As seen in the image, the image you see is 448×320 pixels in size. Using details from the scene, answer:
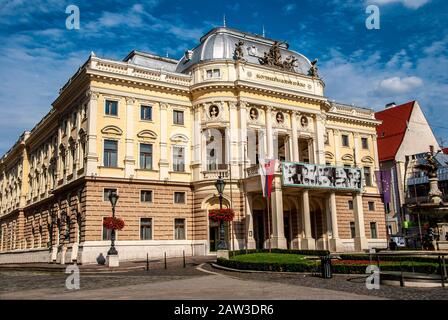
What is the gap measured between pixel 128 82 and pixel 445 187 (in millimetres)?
46814

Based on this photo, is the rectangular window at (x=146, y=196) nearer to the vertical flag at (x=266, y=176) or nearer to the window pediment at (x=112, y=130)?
the window pediment at (x=112, y=130)

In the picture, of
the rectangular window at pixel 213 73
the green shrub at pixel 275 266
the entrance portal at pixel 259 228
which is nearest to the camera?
the green shrub at pixel 275 266

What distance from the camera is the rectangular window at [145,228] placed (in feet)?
129

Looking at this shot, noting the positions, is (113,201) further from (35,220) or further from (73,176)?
(35,220)

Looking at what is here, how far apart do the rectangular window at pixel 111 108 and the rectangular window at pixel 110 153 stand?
8.35 feet

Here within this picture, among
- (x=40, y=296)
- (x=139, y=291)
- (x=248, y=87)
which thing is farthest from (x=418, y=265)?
(x=248, y=87)

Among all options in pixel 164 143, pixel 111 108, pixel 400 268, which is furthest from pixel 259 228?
pixel 400 268

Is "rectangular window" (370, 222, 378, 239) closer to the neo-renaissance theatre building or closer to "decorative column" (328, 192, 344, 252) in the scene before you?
the neo-renaissance theatre building

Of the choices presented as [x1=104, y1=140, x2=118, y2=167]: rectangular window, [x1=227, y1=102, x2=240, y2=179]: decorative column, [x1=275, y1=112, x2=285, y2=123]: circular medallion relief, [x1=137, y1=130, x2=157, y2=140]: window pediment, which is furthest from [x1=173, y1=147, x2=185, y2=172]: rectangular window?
[x1=275, y1=112, x2=285, y2=123]: circular medallion relief

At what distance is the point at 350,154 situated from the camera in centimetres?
5456

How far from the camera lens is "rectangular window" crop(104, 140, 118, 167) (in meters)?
39.2

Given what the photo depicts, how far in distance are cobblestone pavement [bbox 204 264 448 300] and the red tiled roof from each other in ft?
167

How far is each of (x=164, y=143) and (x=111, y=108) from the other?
5.71 metres

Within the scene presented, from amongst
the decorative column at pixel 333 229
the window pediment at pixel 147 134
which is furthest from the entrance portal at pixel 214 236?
the decorative column at pixel 333 229
